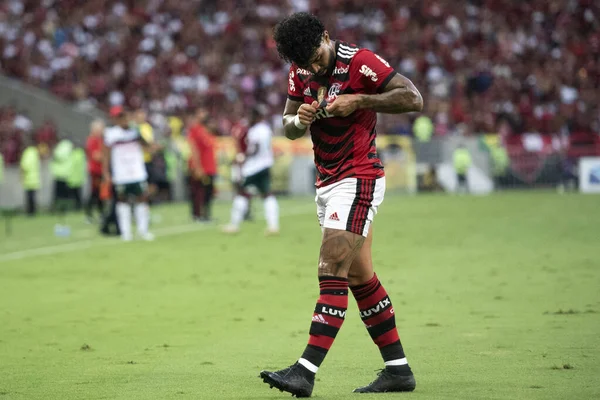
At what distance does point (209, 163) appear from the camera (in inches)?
938

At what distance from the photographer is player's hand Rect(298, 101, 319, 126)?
6.21m

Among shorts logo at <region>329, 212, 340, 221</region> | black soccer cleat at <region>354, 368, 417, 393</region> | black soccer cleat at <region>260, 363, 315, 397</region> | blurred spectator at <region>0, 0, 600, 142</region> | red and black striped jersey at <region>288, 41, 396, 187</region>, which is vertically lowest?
black soccer cleat at <region>354, 368, 417, 393</region>

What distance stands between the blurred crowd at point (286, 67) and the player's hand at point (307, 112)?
98.0 ft

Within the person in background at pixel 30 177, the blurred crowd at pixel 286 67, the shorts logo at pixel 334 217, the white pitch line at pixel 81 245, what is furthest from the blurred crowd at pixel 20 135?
the shorts logo at pixel 334 217

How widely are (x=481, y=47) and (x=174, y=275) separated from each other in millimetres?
26551

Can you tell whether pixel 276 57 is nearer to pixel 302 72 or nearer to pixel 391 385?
pixel 302 72

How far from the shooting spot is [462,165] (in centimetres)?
3450

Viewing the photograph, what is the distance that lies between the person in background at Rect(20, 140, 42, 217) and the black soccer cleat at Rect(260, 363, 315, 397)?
24068mm

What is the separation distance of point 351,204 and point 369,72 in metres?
0.78

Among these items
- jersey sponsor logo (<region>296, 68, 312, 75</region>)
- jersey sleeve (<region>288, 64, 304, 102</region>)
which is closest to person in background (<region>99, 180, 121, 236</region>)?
jersey sleeve (<region>288, 64, 304, 102</region>)

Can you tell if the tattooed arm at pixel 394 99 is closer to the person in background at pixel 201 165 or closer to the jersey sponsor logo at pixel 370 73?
the jersey sponsor logo at pixel 370 73

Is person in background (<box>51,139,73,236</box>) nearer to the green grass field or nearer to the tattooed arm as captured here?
the green grass field

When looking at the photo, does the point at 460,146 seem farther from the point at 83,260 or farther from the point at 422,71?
the point at 83,260

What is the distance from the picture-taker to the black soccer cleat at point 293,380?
590cm
